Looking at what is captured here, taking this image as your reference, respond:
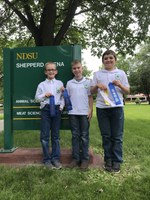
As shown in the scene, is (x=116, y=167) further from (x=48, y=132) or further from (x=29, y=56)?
(x=29, y=56)

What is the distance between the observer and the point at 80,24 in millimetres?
17875

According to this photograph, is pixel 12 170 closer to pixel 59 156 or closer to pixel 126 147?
pixel 59 156

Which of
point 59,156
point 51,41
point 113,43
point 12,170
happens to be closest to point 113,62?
point 59,156

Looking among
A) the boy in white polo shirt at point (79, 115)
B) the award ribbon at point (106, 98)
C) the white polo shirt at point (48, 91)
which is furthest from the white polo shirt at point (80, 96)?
the award ribbon at point (106, 98)

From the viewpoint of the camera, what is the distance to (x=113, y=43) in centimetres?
1603

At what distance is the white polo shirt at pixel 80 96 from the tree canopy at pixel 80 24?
21.7 ft

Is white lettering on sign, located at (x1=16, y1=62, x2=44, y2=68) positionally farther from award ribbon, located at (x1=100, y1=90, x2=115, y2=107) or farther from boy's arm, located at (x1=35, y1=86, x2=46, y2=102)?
award ribbon, located at (x1=100, y1=90, x2=115, y2=107)

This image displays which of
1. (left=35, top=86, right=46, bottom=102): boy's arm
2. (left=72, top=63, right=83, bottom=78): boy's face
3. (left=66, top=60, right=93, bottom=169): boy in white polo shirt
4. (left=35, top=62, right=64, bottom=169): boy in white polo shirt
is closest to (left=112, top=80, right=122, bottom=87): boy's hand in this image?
(left=66, top=60, right=93, bottom=169): boy in white polo shirt

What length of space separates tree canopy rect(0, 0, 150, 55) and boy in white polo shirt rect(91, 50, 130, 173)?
22.5 feet

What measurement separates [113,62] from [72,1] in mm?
8233

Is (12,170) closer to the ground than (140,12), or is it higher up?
closer to the ground

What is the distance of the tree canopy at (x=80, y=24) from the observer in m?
12.3

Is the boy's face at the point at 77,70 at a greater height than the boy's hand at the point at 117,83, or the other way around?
the boy's face at the point at 77,70

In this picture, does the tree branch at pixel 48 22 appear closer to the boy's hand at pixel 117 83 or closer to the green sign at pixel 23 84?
the green sign at pixel 23 84
